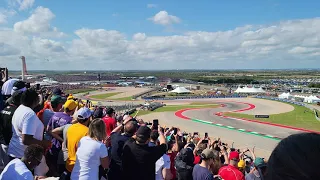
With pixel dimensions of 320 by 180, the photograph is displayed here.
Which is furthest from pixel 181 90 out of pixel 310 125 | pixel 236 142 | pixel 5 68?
pixel 5 68

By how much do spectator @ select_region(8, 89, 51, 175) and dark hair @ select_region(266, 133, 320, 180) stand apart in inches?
163

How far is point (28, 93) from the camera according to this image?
5094mm

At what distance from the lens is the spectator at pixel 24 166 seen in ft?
12.3

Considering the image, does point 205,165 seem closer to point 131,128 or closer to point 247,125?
point 131,128

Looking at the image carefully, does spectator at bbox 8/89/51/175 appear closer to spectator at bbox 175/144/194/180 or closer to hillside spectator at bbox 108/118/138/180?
hillside spectator at bbox 108/118/138/180

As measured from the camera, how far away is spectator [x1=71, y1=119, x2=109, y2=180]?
452 cm

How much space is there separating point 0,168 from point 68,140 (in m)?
1.66

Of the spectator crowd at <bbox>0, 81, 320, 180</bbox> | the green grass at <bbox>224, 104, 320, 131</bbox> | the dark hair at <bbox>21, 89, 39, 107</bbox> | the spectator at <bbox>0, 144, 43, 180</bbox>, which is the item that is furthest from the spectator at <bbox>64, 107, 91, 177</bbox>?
the green grass at <bbox>224, 104, 320, 131</bbox>

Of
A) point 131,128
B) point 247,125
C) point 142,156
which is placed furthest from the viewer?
point 247,125

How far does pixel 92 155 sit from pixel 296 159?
11.7 feet

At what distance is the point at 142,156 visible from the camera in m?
4.65

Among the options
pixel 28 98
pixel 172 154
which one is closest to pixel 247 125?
pixel 172 154

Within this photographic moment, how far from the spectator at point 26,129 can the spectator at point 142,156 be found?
1.46 meters

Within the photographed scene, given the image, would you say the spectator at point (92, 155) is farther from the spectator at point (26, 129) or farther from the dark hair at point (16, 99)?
the dark hair at point (16, 99)
